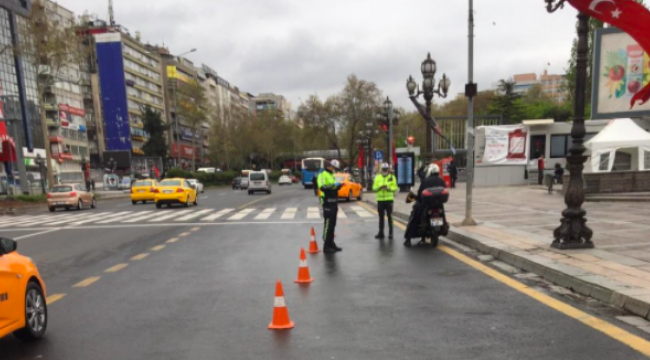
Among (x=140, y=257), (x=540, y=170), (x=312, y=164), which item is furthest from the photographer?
(x=312, y=164)

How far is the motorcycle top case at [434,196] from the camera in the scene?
930 centimetres

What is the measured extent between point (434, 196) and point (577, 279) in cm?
375

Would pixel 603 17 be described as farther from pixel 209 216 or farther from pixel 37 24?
pixel 37 24

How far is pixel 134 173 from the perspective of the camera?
2350 inches

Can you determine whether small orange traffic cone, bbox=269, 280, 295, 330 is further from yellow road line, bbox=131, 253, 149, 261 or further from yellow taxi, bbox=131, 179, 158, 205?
yellow taxi, bbox=131, 179, 158, 205

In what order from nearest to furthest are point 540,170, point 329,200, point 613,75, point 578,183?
point 578,183 → point 329,200 → point 613,75 → point 540,170

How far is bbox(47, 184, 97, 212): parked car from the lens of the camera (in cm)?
2330

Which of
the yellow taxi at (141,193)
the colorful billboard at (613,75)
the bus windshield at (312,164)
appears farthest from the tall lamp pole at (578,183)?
the bus windshield at (312,164)

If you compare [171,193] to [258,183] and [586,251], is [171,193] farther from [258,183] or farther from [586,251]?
[586,251]

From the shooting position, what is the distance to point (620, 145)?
22312 millimetres

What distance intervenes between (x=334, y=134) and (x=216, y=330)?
66437 mm

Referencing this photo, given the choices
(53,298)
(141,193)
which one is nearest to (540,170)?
(141,193)

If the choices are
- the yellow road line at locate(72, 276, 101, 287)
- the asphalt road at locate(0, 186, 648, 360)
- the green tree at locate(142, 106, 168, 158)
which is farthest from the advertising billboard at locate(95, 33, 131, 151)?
the yellow road line at locate(72, 276, 101, 287)

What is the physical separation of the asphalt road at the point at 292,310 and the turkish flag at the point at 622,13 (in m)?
4.56
